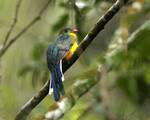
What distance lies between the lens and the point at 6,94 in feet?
10.6

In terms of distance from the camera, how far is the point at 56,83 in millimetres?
2607

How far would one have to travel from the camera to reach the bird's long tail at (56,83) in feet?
8.34

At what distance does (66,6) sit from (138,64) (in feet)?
1.63

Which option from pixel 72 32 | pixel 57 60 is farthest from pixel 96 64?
pixel 57 60

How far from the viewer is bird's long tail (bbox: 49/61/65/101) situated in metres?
2.54

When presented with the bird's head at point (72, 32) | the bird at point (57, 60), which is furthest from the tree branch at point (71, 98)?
the bird's head at point (72, 32)

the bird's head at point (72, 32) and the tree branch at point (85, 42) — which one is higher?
the tree branch at point (85, 42)

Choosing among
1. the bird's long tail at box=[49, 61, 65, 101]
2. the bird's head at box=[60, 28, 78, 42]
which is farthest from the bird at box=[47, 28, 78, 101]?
the bird's head at box=[60, 28, 78, 42]

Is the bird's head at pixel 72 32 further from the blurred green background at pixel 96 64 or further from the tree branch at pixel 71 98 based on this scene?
the tree branch at pixel 71 98

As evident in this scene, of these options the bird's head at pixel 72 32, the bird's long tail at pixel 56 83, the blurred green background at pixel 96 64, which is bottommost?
the blurred green background at pixel 96 64

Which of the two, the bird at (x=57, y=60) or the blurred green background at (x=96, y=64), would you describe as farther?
the blurred green background at (x=96, y=64)

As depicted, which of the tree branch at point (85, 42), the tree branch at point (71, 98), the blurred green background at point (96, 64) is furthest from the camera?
the blurred green background at point (96, 64)

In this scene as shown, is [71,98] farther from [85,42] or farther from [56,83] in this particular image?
[85,42]

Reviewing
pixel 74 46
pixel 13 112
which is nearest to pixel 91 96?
pixel 13 112
